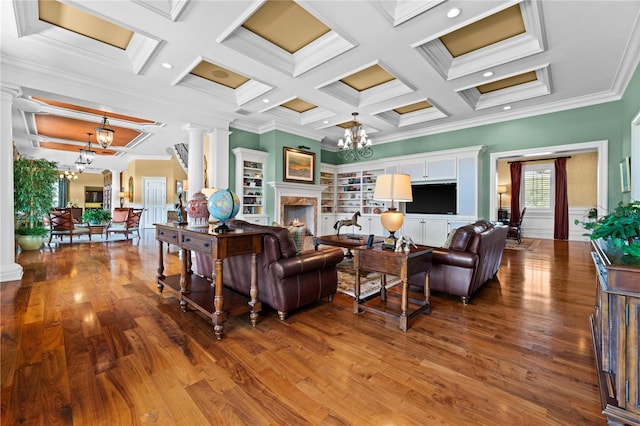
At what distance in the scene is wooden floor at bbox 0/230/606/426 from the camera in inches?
56.5

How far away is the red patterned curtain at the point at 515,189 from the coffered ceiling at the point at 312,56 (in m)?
4.74

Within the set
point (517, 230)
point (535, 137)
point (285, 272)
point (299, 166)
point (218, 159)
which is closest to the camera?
point (285, 272)

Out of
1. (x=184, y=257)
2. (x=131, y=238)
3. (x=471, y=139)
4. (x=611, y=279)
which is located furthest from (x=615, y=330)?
(x=131, y=238)

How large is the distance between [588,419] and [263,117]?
5977mm

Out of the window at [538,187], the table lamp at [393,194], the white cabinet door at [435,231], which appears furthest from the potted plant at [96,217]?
the window at [538,187]

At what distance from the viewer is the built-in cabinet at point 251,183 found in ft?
19.8

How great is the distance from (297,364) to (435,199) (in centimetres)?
559

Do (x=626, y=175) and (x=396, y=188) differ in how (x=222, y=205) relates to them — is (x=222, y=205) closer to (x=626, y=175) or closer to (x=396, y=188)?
(x=396, y=188)

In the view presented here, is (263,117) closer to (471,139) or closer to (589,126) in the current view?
(471,139)

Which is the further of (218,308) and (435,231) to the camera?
(435,231)

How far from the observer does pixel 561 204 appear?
28.4 ft

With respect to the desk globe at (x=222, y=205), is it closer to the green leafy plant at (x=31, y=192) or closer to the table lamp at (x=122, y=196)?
the green leafy plant at (x=31, y=192)

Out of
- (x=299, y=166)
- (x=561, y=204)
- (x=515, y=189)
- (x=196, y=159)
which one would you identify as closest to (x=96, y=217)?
(x=196, y=159)

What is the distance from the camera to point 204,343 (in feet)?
7.04
